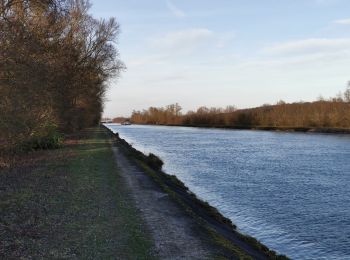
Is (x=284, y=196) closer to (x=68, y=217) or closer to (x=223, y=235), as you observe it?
(x=223, y=235)

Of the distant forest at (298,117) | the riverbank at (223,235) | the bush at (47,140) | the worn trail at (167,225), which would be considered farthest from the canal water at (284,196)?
the distant forest at (298,117)

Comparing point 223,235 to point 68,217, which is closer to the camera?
point 68,217

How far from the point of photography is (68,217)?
1107 cm

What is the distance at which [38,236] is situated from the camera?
935cm

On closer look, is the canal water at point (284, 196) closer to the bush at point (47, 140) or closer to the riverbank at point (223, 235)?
the riverbank at point (223, 235)

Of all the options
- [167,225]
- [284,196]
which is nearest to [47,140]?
[284,196]

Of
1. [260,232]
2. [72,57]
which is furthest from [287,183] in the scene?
[72,57]

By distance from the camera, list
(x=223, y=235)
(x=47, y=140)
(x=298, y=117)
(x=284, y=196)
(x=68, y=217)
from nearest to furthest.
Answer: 1. (x=68, y=217)
2. (x=223, y=235)
3. (x=284, y=196)
4. (x=47, y=140)
5. (x=298, y=117)

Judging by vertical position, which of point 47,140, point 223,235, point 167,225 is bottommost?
point 223,235

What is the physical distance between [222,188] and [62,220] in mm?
11380

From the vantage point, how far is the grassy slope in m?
→ 8.59

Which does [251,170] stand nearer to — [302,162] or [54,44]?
[302,162]

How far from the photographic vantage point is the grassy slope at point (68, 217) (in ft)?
28.2

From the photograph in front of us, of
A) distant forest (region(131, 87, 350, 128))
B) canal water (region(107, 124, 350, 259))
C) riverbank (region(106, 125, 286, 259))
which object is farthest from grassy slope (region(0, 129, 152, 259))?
distant forest (region(131, 87, 350, 128))
